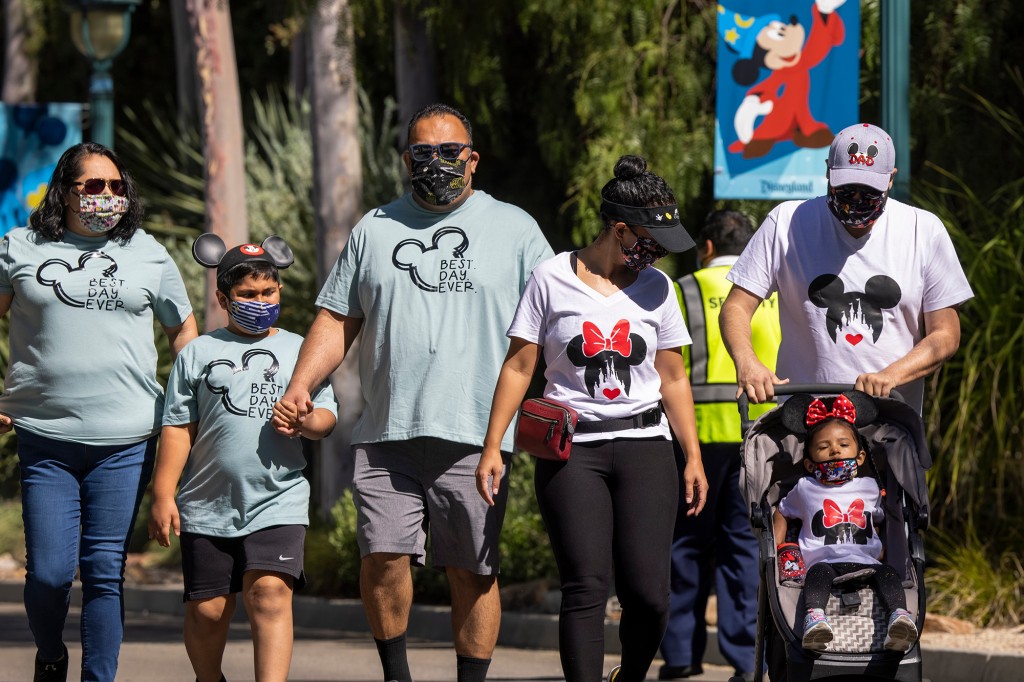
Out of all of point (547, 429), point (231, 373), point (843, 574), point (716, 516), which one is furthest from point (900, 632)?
point (716, 516)

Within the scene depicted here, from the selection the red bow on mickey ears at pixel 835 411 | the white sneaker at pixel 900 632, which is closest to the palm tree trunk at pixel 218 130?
the red bow on mickey ears at pixel 835 411

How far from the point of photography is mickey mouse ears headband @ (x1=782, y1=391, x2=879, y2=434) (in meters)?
5.55

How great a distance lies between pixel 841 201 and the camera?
5754mm

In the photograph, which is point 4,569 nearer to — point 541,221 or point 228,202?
point 228,202

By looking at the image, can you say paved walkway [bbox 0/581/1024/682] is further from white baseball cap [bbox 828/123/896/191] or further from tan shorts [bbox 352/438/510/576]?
white baseball cap [bbox 828/123/896/191]

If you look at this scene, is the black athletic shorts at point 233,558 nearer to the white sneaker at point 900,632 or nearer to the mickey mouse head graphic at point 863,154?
the white sneaker at point 900,632

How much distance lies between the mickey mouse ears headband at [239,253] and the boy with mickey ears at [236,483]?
0.06 m

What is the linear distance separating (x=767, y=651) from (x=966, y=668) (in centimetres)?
270

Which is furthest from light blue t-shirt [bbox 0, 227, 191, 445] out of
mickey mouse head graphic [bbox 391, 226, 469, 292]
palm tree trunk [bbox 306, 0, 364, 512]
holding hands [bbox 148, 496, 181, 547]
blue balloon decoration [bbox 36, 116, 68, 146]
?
blue balloon decoration [bbox 36, 116, 68, 146]

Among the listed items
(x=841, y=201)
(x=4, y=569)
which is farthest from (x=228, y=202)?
(x=841, y=201)

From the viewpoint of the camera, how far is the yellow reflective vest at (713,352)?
26.8 feet

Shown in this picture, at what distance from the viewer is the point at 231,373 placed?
6.23m

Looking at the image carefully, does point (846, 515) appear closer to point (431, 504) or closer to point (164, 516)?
point (431, 504)

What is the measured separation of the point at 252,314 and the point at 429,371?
0.70m
